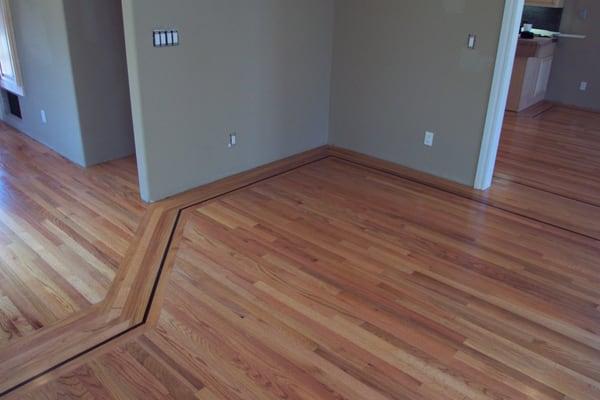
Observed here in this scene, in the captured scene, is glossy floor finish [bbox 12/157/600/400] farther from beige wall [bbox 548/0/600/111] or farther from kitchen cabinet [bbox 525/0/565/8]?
kitchen cabinet [bbox 525/0/565/8]

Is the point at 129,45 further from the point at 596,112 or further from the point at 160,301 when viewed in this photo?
the point at 596,112

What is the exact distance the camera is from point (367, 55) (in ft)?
15.0

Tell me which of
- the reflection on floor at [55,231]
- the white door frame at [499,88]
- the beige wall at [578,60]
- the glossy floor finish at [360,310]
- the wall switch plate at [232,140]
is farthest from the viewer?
the beige wall at [578,60]

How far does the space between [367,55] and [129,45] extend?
220 cm

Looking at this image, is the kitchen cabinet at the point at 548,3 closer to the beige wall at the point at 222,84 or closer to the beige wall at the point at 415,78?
the beige wall at the point at 415,78

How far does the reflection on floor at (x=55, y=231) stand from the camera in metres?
2.59

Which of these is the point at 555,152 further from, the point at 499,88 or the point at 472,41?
the point at 472,41

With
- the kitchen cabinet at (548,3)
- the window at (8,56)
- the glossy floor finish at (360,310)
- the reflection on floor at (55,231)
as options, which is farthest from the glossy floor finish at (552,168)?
the window at (8,56)

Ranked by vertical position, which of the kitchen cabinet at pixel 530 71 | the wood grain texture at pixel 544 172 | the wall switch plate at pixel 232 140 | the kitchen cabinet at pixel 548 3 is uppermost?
Result: the kitchen cabinet at pixel 548 3

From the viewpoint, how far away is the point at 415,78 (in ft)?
14.1

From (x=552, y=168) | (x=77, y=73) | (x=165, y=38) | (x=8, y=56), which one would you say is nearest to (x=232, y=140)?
(x=165, y=38)

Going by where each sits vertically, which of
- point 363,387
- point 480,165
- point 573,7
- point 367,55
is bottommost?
point 363,387

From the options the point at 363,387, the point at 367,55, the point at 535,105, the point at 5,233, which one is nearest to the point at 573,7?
the point at 535,105

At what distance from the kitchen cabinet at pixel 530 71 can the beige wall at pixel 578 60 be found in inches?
5.9
